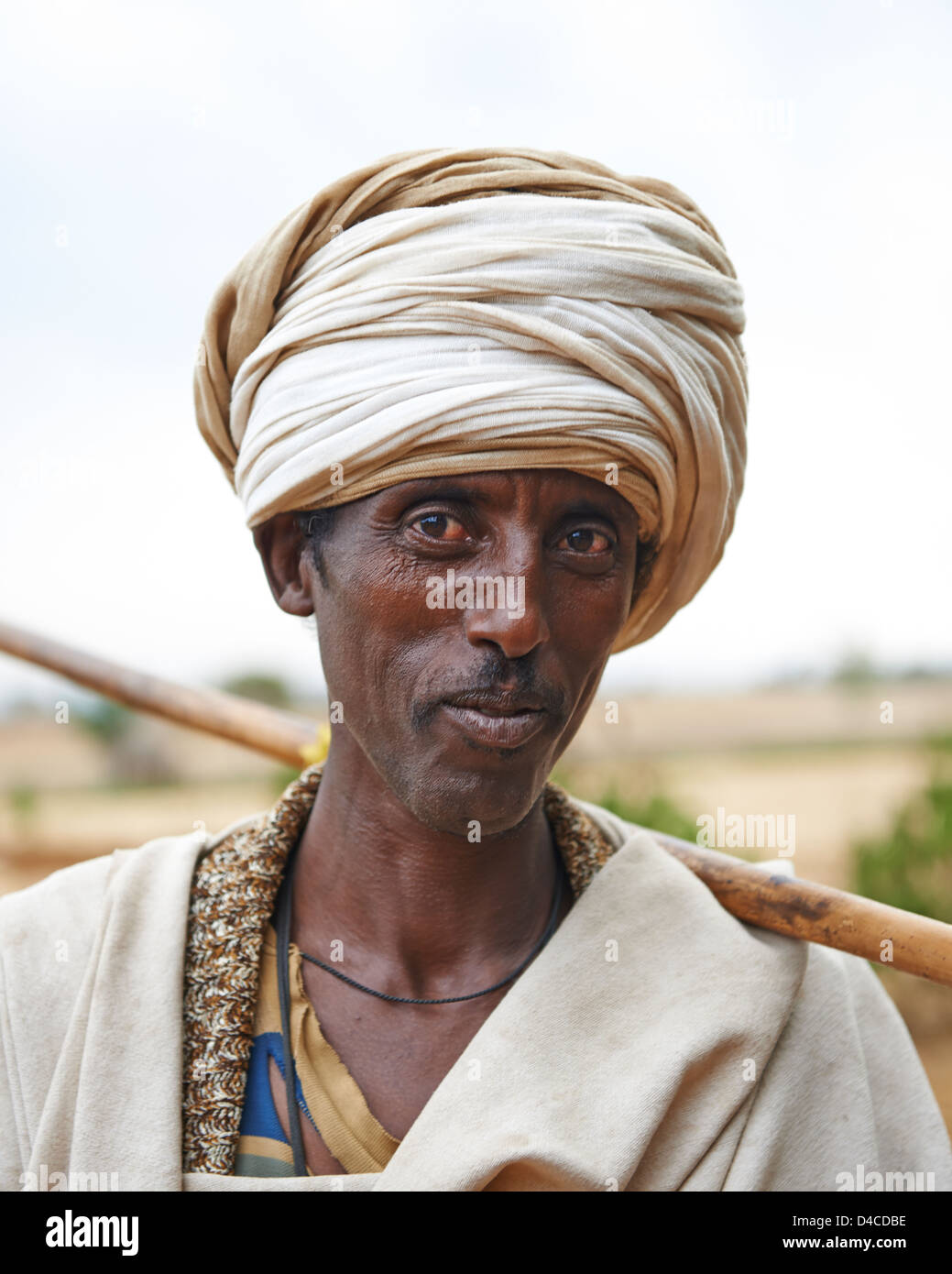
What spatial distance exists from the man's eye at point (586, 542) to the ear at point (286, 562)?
21.1 inches

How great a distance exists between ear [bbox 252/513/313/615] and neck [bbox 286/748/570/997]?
0.32 metres

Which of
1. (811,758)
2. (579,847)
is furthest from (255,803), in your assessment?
(579,847)

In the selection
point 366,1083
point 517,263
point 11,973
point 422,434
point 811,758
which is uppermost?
point 517,263

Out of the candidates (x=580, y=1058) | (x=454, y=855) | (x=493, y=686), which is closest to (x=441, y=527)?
(x=493, y=686)

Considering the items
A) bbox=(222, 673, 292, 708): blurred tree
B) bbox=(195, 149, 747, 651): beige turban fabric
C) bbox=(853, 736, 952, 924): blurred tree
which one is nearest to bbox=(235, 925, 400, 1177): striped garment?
bbox=(195, 149, 747, 651): beige turban fabric

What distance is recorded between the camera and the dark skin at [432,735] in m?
2.18

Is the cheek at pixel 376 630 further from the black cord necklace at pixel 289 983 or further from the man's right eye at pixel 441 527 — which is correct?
the black cord necklace at pixel 289 983

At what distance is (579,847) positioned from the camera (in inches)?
105

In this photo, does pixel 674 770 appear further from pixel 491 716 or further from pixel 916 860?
pixel 491 716

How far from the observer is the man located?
2.16m

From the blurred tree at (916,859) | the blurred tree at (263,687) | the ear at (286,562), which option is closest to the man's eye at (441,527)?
the ear at (286,562)

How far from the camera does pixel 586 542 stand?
2285mm
